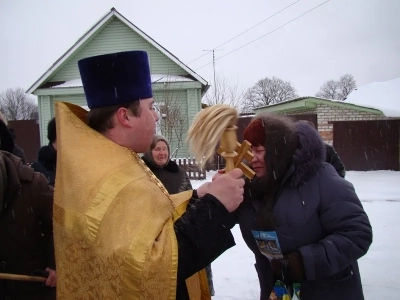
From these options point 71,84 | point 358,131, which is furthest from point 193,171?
point 358,131

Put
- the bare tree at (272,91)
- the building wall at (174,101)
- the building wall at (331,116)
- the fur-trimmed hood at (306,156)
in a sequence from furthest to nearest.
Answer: the bare tree at (272,91)
the building wall at (174,101)
the building wall at (331,116)
the fur-trimmed hood at (306,156)

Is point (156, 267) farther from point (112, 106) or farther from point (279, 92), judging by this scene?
point (279, 92)

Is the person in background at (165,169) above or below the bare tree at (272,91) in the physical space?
below

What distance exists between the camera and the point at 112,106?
4.50 feet

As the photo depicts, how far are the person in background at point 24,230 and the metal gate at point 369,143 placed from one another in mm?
13797

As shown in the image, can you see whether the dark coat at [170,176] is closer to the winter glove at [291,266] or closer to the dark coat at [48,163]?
the dark coat at [48,163]

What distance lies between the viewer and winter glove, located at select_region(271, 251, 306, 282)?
1.85 m

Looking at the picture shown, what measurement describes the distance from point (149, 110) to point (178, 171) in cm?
286

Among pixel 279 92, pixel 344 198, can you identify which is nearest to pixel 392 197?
pixel 344 198

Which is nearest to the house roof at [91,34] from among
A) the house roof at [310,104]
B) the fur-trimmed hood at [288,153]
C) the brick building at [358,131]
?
the house roof at [310,104]

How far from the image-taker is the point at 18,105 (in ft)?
205

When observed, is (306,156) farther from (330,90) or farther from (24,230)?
(330,90)

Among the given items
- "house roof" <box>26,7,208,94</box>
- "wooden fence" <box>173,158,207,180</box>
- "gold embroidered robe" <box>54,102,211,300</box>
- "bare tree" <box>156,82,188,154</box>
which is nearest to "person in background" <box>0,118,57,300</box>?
"gold embroidered robe" <box>54,102,211,300</box>

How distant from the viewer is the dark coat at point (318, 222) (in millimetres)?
1859
